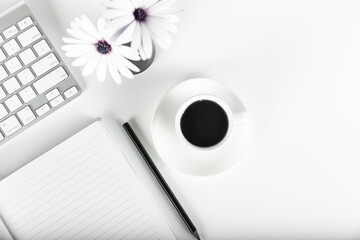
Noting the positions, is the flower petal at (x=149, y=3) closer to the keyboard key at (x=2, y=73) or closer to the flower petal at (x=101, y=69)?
the flower petal at (x=101, y=69)

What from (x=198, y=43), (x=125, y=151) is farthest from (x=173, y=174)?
(x=198, y=43)

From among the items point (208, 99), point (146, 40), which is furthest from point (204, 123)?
point (146, 40)

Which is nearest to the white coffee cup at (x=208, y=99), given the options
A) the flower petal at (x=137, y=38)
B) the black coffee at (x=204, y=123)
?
the black coffee at (x=204, y=123)

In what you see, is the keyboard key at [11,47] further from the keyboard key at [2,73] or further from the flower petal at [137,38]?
the flower petal at [137,38]

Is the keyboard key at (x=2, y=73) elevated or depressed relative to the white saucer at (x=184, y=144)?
elevated

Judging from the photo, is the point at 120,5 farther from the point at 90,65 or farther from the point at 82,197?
the point at 82,197

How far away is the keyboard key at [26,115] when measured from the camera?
501 mm

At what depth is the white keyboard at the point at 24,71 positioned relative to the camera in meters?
0.50

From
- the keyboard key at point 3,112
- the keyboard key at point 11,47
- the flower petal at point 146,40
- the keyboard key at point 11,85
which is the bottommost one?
the flower petal at point 146,40

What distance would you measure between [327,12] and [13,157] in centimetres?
54

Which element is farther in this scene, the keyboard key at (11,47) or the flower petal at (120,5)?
the keyboard key at (11,47)

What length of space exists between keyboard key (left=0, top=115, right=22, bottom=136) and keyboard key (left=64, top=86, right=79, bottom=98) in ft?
0.27

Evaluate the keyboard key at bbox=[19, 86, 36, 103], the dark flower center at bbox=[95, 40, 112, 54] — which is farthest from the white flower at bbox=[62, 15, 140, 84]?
the keyboard key at bbox=[19, 86, 36, 103]

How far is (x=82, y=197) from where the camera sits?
0.52 meters
